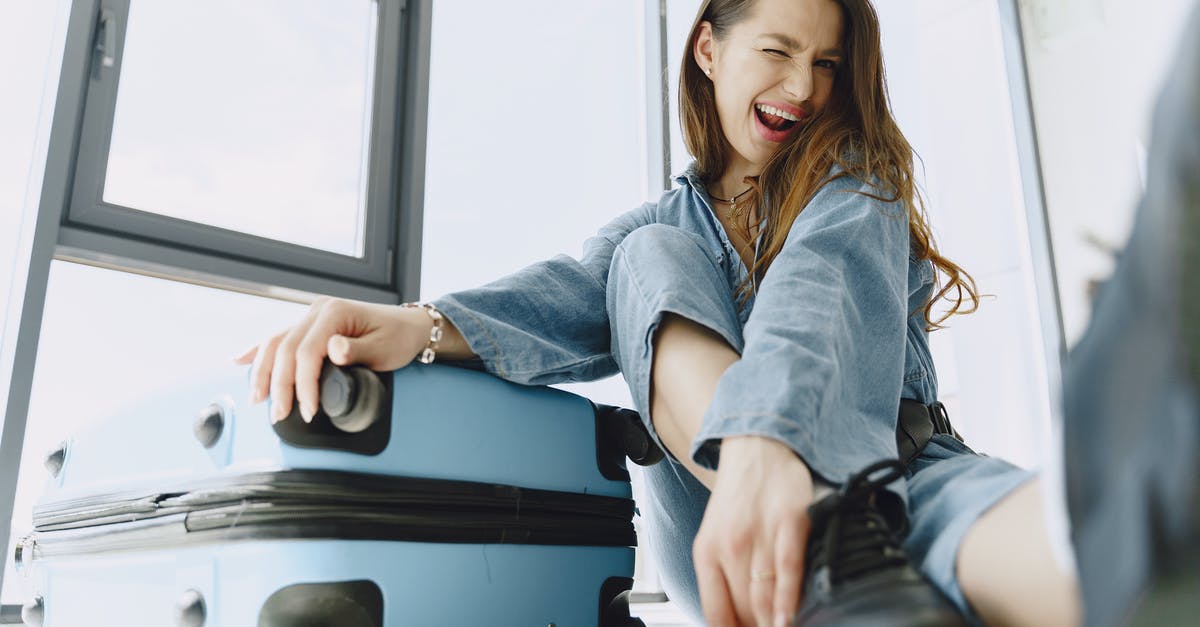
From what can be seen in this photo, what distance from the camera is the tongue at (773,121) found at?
99 cm

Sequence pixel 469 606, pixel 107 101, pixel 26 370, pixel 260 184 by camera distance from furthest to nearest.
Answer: pixel 260 184, pixel 107 101, pixel 26 370, pixel 469 606

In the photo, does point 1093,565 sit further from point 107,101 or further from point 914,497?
point 107,101

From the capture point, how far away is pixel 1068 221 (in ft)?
7.06

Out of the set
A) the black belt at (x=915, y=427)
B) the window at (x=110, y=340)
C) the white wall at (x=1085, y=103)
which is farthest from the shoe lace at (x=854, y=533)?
the white wall at (x=1085, y=103)

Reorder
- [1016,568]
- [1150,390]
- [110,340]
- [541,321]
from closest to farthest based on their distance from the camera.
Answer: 1. [1150,390]
2. [1016,568]
3. [541,321]
4. [110,340]

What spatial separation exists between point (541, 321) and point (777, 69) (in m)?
0.42

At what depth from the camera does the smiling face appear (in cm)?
96

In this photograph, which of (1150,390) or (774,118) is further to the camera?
(774,118)

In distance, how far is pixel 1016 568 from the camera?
1.27ft

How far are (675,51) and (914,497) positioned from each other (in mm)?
2203

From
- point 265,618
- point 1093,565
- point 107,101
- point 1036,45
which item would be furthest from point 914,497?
point 1036,45

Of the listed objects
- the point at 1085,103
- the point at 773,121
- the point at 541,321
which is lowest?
the point at 541,321

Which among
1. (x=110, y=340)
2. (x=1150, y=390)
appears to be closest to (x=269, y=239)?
(x=110, y=340)

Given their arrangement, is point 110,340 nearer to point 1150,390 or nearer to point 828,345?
point 828,345
